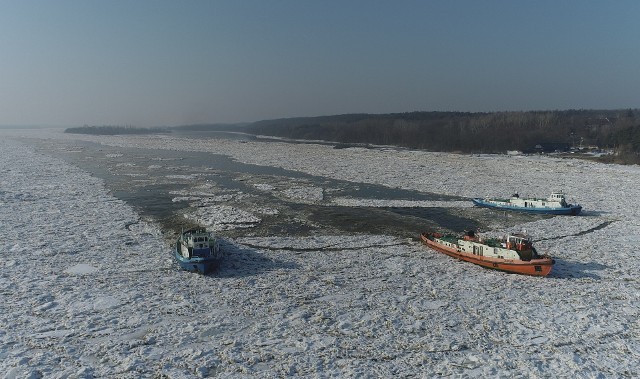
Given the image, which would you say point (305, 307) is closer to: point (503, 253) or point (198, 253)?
point (198, 253)

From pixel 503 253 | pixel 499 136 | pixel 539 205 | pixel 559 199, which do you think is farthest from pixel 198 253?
pixel 499 136

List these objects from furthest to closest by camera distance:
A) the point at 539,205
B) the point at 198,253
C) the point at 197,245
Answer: the point at 539,205
the point at 197,245
the point at 198,253

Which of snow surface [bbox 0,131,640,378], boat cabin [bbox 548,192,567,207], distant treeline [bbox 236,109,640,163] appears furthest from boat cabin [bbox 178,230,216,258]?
distant treeline [bbox 236,109,640,163]

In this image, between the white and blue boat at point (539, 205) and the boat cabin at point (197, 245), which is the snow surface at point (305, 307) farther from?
the white and blue boat at point (539, 205)

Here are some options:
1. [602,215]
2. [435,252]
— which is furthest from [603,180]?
[435,252]

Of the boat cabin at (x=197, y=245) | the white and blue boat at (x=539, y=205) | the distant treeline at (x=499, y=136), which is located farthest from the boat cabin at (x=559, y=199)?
the distant treeline at (x=499, y=136)

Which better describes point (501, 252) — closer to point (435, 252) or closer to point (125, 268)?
point (435, 252)
